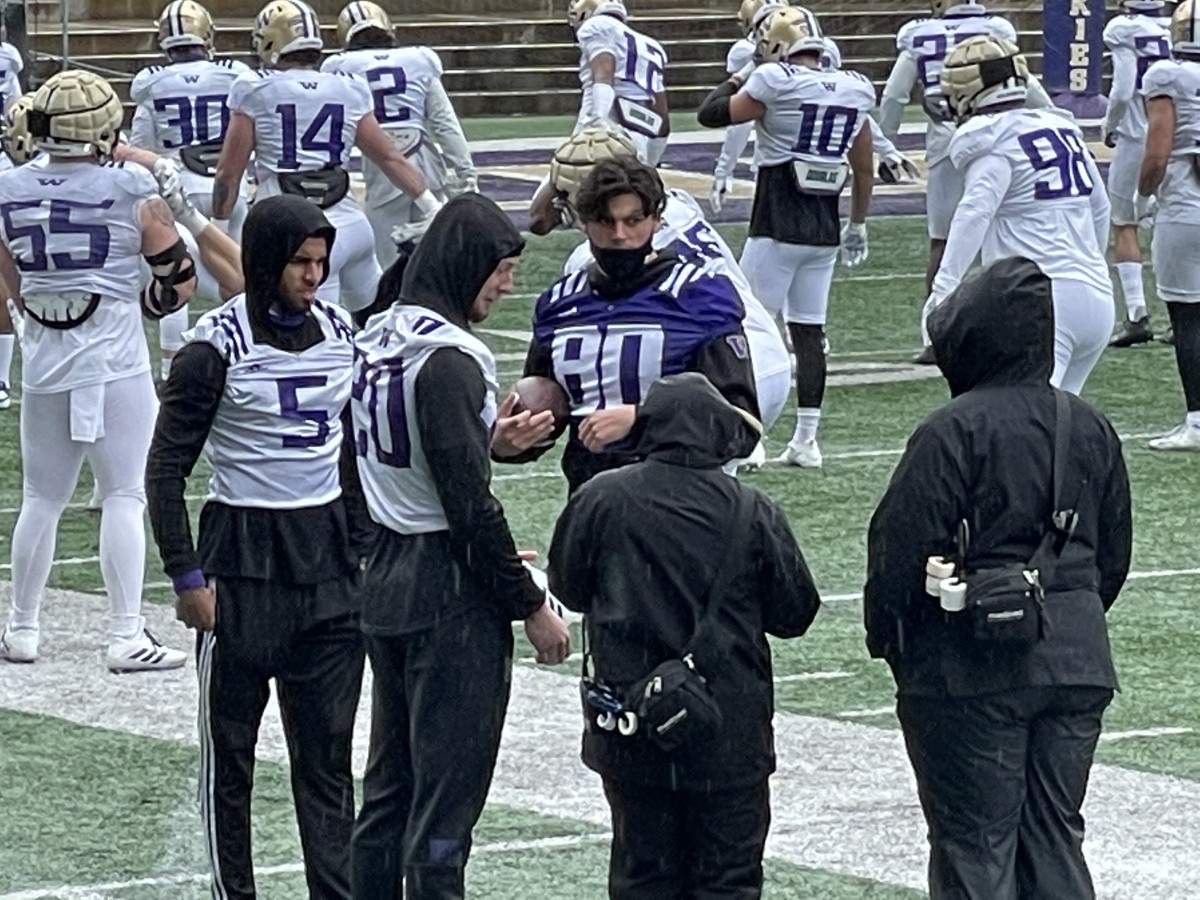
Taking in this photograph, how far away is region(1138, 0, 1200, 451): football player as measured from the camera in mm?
12711

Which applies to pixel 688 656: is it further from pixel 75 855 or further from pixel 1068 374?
pixel 1068 374

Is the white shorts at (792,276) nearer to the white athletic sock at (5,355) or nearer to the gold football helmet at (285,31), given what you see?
the gold football helmet at (285,31)

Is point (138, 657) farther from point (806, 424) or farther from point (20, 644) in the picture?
point (806, 424)

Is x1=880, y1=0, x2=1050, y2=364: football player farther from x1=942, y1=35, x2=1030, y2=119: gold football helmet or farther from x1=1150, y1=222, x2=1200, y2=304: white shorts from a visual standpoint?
x1=942, y1=35, x2=1030, y2=119: gold football helmet

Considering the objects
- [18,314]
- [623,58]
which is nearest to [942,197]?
[623,58]

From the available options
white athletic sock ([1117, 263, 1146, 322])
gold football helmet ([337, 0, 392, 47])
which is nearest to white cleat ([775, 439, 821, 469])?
gold football helmet ([337, 0, 392, 47])

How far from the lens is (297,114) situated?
472 inches

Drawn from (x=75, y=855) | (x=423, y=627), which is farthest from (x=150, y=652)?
(x=423, y=627)

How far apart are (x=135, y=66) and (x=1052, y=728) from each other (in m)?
25.9

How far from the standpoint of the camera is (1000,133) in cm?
1061

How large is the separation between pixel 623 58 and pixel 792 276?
5.22m

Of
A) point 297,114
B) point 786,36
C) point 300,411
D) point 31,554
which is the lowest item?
point 31,554

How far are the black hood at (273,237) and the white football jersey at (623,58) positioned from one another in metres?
11.1

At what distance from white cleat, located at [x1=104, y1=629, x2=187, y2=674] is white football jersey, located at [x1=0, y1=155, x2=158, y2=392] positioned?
929 mm
